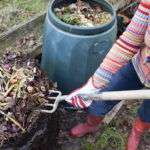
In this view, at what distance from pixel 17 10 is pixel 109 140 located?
2529 millimetres

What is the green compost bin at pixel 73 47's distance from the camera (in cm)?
203

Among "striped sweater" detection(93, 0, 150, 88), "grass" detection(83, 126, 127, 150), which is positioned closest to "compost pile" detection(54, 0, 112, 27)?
"striped sweater" detection(93, 0, 150, 88)

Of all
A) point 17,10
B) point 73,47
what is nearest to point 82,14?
point 73,47

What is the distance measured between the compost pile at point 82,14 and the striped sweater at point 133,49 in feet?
2.73

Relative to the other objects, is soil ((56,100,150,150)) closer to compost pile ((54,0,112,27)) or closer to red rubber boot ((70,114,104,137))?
red rubber boot ((70,114,104,137))

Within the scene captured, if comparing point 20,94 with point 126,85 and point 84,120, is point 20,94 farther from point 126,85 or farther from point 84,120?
point 84,120

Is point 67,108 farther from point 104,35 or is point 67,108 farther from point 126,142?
point 104,35

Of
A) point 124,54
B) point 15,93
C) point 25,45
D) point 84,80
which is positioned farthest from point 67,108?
point 124,54

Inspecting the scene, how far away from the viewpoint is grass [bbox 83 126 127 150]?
8.30 ft

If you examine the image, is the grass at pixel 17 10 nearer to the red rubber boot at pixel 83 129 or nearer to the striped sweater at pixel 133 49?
the red rubber boot at pixel 83 129

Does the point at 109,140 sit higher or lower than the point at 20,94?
lower

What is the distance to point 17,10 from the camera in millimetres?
3443

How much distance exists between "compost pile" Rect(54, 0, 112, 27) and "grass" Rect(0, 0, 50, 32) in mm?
1073

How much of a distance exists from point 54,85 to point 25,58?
39 centimetres
